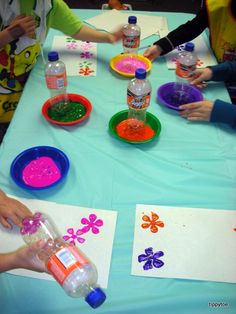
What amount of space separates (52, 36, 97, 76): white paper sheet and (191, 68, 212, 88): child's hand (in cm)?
42

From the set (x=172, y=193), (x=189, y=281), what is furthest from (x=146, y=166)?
(x=189, y=281)

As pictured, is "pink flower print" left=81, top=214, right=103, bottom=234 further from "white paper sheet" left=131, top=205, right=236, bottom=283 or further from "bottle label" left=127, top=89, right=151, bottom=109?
"bottle label" left=127, top=89, right=151, bottom=109

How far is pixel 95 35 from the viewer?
4.86ft

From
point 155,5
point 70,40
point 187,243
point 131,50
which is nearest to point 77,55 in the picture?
point 70,40

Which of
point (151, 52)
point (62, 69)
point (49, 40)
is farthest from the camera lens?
point (49, 40)

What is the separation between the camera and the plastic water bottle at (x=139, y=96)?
1.04 m

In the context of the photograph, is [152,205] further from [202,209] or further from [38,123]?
[38,123]

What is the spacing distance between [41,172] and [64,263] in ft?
1.43

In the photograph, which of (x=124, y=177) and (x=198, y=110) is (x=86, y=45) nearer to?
(x=198, y=110)

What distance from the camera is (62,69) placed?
1204 millimetres

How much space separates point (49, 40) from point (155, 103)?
2.27 feet

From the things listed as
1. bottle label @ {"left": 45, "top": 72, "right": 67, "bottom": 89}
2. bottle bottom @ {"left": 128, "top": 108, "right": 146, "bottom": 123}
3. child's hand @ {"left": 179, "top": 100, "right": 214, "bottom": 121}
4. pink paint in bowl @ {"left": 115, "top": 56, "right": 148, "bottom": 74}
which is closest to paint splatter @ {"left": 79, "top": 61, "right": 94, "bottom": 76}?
pink paint in bowl @ {"left": 115, "top": 56, "right": 148, "bottom": 74}

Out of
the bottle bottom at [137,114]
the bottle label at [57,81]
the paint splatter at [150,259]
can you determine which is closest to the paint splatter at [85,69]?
the bottle label at [57,81]

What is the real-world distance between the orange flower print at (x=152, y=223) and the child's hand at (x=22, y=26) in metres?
0.89
